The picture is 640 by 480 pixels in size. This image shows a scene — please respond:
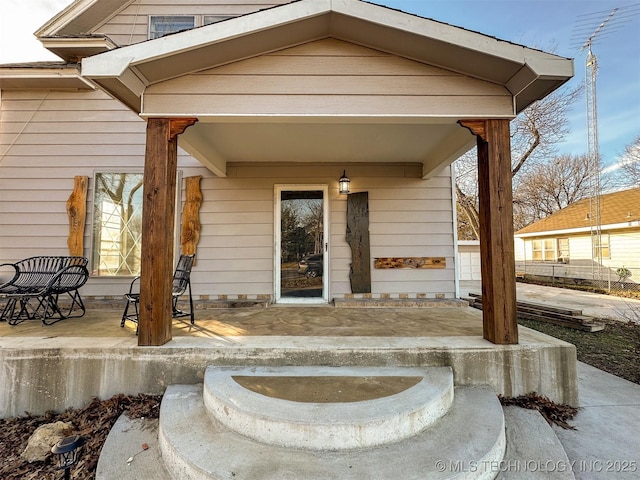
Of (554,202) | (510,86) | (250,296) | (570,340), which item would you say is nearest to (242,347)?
(250,296)

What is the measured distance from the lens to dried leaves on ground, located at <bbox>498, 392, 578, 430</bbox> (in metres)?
2.37

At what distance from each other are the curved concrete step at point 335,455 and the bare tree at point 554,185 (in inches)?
780

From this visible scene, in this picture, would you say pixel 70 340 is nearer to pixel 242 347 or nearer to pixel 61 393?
pixel 61 393

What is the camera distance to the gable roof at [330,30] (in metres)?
2.42

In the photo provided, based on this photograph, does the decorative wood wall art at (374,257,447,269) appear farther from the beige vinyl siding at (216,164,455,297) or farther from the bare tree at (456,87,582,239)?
the bare tree at (456,87,582,239)

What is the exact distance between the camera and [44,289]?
131 inches

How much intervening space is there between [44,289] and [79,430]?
6.05 feet

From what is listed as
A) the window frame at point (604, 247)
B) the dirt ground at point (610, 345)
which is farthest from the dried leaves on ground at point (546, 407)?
the window frame at point (604, 247)

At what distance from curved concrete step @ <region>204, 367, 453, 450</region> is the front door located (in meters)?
2.57

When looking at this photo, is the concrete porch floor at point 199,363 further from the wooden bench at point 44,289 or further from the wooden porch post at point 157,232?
the wooden bench at point 44,289

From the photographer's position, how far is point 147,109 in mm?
2660

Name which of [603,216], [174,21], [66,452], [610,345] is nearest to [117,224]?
[174,21]

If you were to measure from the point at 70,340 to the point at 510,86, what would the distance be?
4438 millimetres

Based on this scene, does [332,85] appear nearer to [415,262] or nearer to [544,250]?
[415,262]
